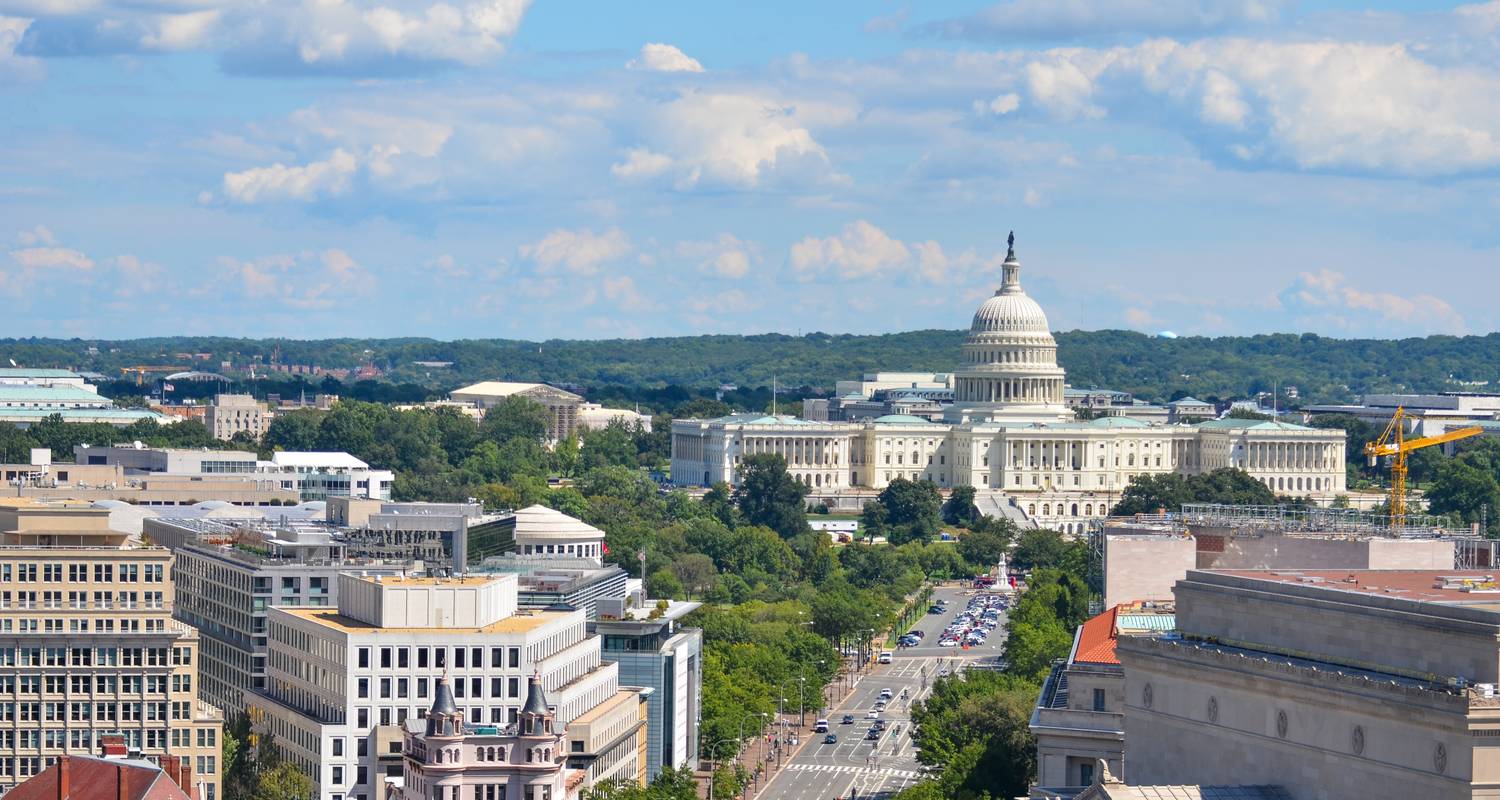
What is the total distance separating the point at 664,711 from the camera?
12644 centimetres

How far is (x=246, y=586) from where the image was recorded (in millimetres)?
125500

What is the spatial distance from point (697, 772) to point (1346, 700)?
74.5 m

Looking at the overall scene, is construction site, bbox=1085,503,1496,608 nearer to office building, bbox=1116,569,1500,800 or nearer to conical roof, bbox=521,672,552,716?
office building, bbox=1116,569,1500,800

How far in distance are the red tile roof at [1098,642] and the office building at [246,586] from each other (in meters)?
38.8

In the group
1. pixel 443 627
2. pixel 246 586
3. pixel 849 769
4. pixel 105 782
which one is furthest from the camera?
pixel 849 769

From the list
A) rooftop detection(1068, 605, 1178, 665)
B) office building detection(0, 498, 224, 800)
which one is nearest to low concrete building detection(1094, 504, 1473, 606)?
rooftop detection(1068, 605, 1178, 665)

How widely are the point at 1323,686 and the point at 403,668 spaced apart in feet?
165

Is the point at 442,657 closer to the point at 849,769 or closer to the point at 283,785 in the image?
the point at 283,785

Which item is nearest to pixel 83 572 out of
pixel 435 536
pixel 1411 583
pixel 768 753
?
pixel 435 536

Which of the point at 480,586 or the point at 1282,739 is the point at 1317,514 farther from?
the point at 1282,739

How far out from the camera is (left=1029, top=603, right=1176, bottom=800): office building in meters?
83.4

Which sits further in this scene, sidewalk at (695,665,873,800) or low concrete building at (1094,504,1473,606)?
sidewalk at (695,665,873,800)

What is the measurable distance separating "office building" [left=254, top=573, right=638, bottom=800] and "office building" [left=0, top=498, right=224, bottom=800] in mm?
3931

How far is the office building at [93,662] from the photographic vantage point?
4154 inches
